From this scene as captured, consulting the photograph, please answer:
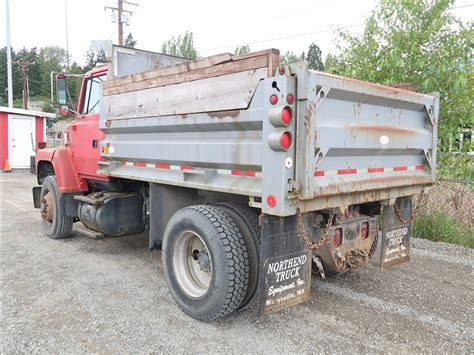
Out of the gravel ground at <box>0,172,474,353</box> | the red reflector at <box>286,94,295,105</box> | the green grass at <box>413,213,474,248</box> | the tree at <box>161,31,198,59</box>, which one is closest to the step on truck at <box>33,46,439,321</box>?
the red reflector at <box>286,94,295,105</box>

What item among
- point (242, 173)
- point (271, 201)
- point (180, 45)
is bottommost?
point (271, 201)

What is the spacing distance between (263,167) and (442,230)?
4700 millimetres

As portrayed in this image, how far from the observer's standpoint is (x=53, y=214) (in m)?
6.47

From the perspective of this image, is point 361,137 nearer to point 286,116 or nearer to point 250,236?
point 286,116

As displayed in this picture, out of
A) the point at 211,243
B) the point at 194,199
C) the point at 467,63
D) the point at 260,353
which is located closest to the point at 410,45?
the point at 467,63

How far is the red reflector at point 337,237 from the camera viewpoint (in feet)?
12.0

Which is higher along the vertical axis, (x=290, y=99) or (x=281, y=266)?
(x=290, y=99)

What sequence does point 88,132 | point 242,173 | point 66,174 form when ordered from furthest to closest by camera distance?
point 66,174, point 88,132, point 242,173

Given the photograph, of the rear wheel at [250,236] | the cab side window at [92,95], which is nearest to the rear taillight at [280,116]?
the rear wheel at [250,236]

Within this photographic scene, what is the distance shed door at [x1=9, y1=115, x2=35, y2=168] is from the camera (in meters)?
18.9

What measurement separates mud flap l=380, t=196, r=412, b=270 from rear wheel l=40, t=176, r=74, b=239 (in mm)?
4622

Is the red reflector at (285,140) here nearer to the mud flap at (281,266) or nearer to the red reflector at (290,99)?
the red reflector at (290,99)

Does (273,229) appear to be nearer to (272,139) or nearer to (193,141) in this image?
(272,139)

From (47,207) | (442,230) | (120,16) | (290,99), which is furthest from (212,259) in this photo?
(120,16)
